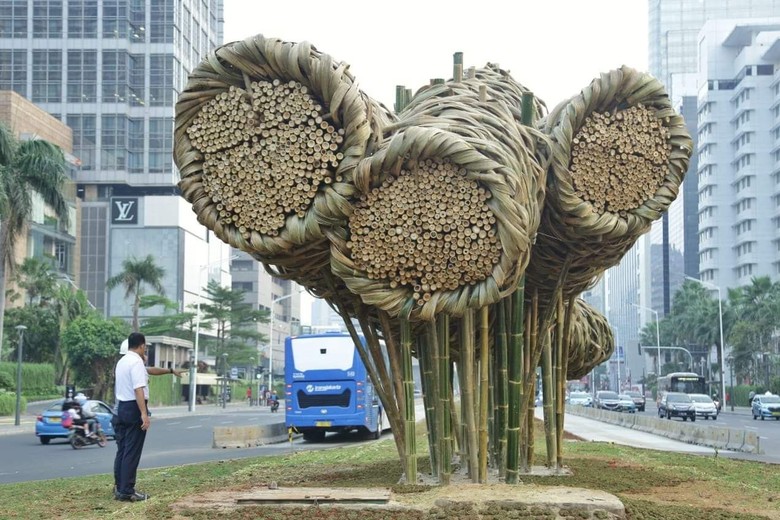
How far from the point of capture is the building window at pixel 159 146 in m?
92.6

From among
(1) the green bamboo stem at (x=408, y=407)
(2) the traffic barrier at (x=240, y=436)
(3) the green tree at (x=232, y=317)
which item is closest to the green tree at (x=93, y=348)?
(3) the green tree at (x=232, y=317)

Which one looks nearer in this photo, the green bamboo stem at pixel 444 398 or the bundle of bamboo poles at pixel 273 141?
the bundle of bamboo poles at pixel 273 141

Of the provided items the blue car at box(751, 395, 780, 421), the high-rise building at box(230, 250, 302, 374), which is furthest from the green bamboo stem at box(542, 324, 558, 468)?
the high-rise building at box(230, 250, 302, 374)

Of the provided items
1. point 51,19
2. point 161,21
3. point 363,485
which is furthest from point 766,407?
point 51,19

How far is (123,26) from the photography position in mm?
91500

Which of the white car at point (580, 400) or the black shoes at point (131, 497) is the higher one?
the black shoes at point (131, 497)

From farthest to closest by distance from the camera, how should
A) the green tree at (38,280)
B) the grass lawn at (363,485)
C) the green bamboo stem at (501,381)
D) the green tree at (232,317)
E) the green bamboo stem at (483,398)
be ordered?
the green tree at (232,317)
the green tree at (38,280)
the green bamboo stem at (501,381)
the green bamboo stem at (483,398)
the grass lawn at (363,485)

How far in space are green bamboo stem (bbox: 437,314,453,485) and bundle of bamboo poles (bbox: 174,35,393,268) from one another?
1476 mm

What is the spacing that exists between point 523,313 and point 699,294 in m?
92.4

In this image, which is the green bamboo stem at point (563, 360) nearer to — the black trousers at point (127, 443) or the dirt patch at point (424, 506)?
the dirt patch at point (424, 506)

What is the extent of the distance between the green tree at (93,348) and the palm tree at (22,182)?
814 inches

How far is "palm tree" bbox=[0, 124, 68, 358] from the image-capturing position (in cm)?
3647

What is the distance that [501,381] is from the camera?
33.3ft

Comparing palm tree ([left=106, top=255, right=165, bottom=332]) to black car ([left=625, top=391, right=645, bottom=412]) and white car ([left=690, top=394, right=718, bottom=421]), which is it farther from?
white car ([left=690, top=394, right=718, bottom=421])
